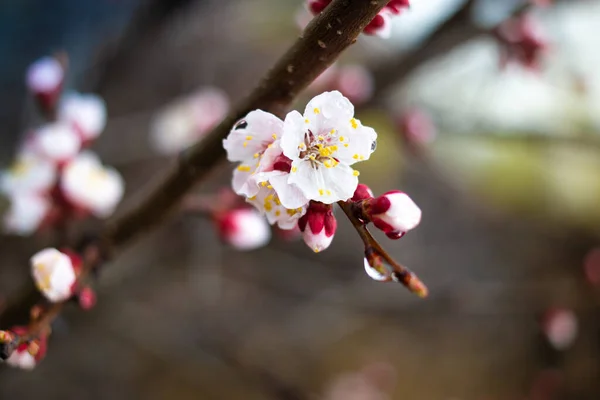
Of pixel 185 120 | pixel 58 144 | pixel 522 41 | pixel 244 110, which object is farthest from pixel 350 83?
pixel 244 110

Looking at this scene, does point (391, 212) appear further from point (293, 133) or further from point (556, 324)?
point (556, 324)

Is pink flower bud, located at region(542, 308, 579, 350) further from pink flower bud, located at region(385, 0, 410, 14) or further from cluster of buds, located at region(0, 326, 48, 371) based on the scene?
cluster of buds, located at region(0, 326, 48, 371)

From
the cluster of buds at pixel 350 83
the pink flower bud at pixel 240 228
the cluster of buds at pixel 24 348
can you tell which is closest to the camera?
the cluster of buds at pixel 24 348

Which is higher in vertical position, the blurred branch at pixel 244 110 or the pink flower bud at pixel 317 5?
the pink flower bud at pixel 317 5

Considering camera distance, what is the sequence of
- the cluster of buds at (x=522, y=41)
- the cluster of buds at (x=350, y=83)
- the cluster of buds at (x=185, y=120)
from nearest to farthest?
the cluster of buds at (x=522, y=41) < the cluster of buds at (x=350, y=83) < the cluster of buds at (x=185, y=120)

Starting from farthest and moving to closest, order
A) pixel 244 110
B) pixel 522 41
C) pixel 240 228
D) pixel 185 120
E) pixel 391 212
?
pixel 185 120 → pixel 522 41 → pixel 240 228 → pixel 244 110 → pixel 391 212

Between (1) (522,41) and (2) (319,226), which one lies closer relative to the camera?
(2) (319,226)

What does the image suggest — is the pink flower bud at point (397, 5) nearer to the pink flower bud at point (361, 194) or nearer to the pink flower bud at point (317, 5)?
the pink flower bud at point (317, 5)

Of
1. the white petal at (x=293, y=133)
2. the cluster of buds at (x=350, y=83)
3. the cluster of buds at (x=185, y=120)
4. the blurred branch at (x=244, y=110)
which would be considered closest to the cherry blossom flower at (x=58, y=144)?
the blurred branch at (x=244, y=110)
